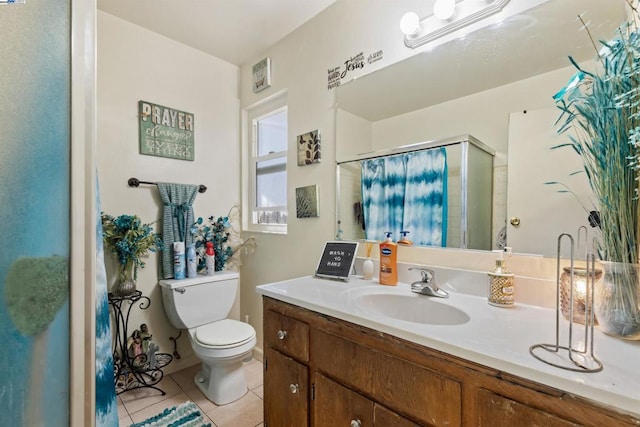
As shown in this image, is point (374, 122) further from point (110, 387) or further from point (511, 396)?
point (110, 387)

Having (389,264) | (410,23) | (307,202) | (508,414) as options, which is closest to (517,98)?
(410,23)

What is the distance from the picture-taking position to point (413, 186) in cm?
140

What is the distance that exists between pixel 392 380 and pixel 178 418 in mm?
1431

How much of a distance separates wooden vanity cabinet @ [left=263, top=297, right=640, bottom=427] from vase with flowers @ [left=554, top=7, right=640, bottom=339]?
1.12 feet

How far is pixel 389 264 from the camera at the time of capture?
130cm

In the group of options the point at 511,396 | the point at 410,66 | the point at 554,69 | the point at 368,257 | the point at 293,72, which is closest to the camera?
the point at 511,396

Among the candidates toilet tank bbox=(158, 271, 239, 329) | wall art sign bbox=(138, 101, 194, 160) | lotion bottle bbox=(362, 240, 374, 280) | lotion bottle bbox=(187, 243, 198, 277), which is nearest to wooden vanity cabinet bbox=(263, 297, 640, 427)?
lotion bottle bbox=(362, 240, 374, 280)

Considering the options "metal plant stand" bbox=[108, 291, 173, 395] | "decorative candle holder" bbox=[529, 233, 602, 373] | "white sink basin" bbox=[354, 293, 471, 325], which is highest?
"decorative candle holder" bbox=[529, 233, 602, 373]

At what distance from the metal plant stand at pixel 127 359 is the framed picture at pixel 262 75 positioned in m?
1.73

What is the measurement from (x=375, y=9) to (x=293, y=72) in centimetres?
68

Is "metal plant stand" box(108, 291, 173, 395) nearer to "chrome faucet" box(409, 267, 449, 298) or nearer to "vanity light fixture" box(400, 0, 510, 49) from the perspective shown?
"chrome faucet" box(409, 267, 449, 298)

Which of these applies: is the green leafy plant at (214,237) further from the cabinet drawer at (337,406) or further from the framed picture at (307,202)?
the cabinet drawer at (337,406)

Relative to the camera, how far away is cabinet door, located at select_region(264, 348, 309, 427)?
42.4 inches

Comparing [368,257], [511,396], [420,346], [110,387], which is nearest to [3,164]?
[110,387]
